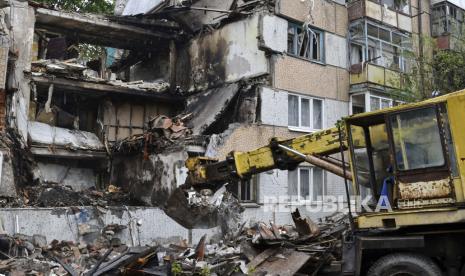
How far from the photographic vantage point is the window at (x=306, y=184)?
1839 centimetres

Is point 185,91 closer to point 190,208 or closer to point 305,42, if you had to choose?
point 305,42

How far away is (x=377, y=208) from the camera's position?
7715mm

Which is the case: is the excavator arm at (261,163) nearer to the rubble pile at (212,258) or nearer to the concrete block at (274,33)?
the rubble pile at (212,258)

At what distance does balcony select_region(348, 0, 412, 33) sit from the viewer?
68.2 feet

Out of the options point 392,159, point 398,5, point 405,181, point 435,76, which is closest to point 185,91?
point 435,76

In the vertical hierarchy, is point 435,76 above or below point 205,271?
above

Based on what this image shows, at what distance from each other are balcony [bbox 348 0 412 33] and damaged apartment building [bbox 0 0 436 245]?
0.23 ft

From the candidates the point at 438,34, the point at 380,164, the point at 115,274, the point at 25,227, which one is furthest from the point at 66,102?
the point at 438,34

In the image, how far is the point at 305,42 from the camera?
19844mm

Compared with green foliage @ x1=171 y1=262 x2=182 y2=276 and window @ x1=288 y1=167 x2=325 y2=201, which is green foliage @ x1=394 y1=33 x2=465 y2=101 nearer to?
window @ x1=288 y1=167 x2=325 y2=201

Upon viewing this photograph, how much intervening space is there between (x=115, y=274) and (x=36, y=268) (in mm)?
2376

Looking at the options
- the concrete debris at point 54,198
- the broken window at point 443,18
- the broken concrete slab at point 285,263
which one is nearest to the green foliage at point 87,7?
the concrete debris at point 54,198

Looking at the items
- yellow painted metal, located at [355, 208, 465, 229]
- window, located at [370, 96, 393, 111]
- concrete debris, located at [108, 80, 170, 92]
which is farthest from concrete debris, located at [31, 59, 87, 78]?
yellow painted metal, located at [355, 208, 465, 229]

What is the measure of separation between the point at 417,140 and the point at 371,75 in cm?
1360
